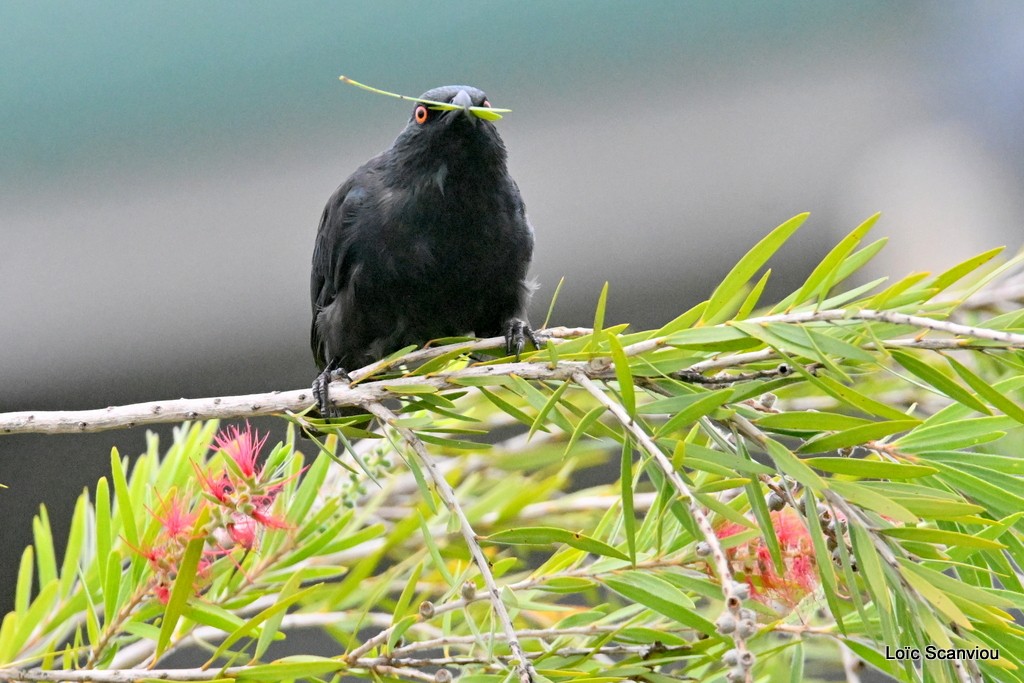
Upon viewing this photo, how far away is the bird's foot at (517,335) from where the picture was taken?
3.92 feet

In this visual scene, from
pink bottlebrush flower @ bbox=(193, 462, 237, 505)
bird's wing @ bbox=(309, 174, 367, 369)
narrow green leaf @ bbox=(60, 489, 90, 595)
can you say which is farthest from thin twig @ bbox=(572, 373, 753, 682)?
bird's wing @ bbox=(309, 174, 367, 369)

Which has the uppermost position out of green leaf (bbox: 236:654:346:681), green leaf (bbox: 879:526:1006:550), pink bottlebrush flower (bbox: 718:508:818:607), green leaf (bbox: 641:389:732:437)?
green leaf (bbox: 641:389:732:437)

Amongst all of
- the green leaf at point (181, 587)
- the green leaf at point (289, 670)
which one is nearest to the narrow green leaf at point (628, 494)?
the green leaf at point (289, 670)

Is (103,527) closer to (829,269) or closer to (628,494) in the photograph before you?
(628,494)

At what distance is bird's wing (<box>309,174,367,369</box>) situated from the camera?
1430 mm

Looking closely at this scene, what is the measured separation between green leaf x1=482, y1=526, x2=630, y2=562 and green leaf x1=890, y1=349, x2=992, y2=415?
213mm

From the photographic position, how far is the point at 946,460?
0.65 m

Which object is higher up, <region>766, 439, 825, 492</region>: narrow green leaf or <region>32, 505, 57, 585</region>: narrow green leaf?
<region>766, 439, 825, 492</region>: narrow green leaf

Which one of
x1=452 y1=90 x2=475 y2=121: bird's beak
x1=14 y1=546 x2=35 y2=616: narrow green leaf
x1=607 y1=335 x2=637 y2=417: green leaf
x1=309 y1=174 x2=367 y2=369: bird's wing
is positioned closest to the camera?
x1=607 y1=335 x2=637 y2=417: green leaf

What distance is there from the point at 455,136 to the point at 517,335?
1.04 ft

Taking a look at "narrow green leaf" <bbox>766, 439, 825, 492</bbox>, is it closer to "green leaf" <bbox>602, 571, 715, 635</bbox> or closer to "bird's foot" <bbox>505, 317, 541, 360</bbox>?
"green leaf" <bbox>602, 571, 715, 635</bbox>

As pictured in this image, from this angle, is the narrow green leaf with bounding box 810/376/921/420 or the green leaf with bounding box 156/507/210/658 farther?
the green leaf with bounding box 156/507/210/658

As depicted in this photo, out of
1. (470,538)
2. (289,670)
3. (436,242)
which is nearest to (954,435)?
(470,538)

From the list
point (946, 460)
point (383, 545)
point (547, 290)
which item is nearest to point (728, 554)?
point (946, 460)
